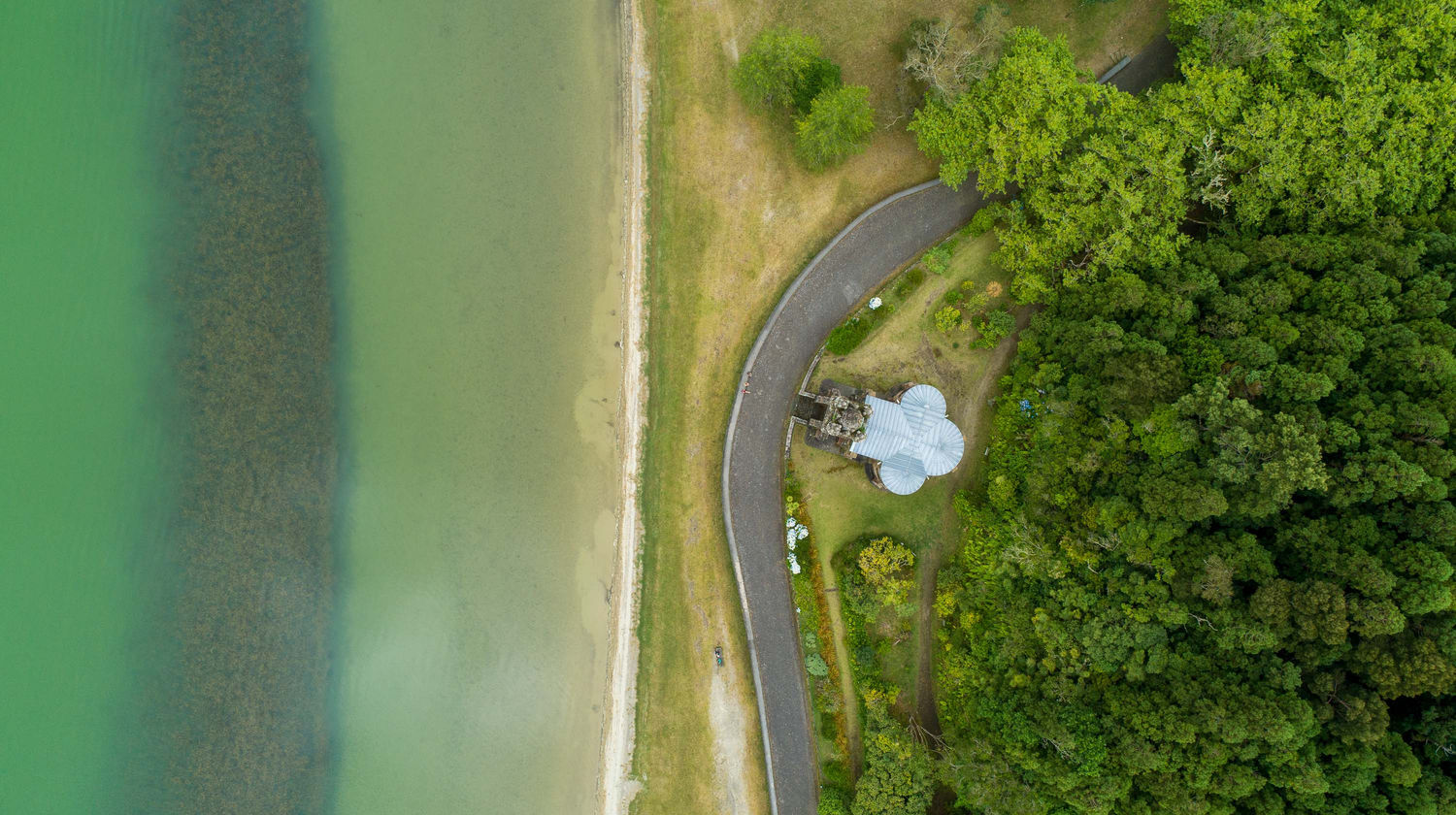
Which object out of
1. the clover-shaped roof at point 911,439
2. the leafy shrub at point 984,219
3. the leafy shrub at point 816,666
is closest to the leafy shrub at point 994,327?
the clover-shaped roof at point 911,439

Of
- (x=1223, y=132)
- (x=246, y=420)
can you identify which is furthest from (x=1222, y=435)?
(x=246, y=420)

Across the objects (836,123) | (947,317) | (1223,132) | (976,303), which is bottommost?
(947,317)

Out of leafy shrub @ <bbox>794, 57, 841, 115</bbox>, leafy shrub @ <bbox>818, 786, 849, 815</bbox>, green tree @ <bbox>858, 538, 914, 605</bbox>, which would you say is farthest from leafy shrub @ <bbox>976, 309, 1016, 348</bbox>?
leafy shrub @ <bbox>818, 786, 849, 815</bbox>

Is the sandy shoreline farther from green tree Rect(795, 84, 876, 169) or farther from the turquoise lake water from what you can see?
green tree Rect(795, 84, 876, 169)

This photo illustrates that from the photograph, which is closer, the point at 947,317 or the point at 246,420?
the point at 947,317

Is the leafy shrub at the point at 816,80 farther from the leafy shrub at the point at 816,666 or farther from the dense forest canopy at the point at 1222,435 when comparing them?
the leafy shrub at the point at 816,666

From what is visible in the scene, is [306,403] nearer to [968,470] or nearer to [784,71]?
[784,71]
